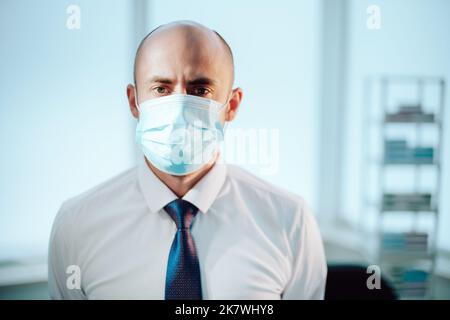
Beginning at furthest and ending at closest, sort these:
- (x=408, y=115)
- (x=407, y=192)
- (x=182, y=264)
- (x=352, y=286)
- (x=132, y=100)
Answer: (x=407, y=192), (x=408, y=115), (x=352, y=286), (x=132, y=100), (x=182, y=264)

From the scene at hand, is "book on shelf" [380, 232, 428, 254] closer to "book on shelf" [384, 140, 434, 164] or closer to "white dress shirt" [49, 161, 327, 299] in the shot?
"book on shelf" [384, 140, 434, 164]

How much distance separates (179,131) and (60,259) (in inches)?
21.0

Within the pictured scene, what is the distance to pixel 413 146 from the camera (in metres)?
2.09

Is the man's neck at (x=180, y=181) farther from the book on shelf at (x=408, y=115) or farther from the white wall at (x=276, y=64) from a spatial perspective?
the book on shelf at (x=408, y=115)

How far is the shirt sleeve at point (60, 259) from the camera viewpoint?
1123mm

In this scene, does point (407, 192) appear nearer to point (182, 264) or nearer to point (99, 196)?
point (182, 264)

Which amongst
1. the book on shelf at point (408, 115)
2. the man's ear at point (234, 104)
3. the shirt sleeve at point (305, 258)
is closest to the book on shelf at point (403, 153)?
the book on shelf at point (408, 115)

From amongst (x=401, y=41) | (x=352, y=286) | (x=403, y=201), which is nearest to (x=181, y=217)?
(x=352, y=286)

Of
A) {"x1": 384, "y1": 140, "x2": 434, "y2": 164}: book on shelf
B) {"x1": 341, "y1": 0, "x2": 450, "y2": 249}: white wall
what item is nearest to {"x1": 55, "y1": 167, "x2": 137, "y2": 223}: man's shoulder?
{"x1": 341, "y1": 0, "x2": 450, "y2": 249}: white wall

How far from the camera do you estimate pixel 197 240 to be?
3.59ft

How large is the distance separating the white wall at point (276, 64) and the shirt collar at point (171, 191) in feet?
0.54

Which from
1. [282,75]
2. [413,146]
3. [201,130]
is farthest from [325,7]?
[413,146]

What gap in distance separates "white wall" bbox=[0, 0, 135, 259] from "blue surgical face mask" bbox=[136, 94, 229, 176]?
14 centimetres

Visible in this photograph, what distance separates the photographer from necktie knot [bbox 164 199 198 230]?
3.57 ft
